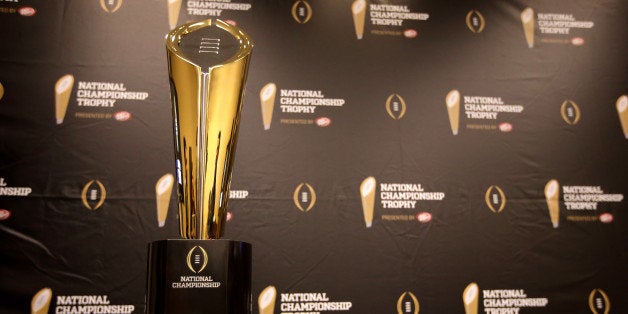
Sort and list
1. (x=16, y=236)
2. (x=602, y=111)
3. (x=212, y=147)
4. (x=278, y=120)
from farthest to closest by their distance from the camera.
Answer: (x=602, y=111)
(x=278, y=120)
(x=16, y=236)
(x=212, y=147)

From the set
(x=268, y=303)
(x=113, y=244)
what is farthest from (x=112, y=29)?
(x=268, y=303)

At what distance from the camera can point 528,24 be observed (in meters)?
2.25

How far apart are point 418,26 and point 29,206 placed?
1748 mm

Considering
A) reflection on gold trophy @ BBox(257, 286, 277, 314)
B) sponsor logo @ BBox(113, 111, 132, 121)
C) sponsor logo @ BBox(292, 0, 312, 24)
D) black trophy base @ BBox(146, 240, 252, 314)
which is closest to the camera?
black trophy base @ BBox(146, 240, 252, 314)

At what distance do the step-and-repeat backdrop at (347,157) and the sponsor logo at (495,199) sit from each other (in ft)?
0.04

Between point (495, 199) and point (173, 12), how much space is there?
1567mm

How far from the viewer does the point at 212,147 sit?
34.8 inches

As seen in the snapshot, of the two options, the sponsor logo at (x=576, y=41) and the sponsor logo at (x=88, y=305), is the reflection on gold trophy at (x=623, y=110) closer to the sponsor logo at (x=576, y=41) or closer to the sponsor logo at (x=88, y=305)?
the sponsor logo at (x=576, y=41)

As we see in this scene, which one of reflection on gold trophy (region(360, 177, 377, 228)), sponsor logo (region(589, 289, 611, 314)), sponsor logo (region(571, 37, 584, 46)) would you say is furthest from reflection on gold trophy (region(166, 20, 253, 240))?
sponsor logo (region(571, 37, 584, 46))

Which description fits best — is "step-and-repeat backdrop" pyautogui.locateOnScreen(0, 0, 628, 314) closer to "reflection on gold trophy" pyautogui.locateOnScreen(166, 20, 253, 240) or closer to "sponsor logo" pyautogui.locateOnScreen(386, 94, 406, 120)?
"sponsor logo" pyautogui.locateOnScreen(386, 94, 406, 120)

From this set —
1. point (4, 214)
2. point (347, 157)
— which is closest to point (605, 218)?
point (347, 157)

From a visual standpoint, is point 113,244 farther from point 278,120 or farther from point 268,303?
Result: point 278,120

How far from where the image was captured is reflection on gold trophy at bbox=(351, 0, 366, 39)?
84.8 inches

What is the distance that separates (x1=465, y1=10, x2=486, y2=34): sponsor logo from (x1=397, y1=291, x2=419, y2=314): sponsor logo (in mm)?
1217
